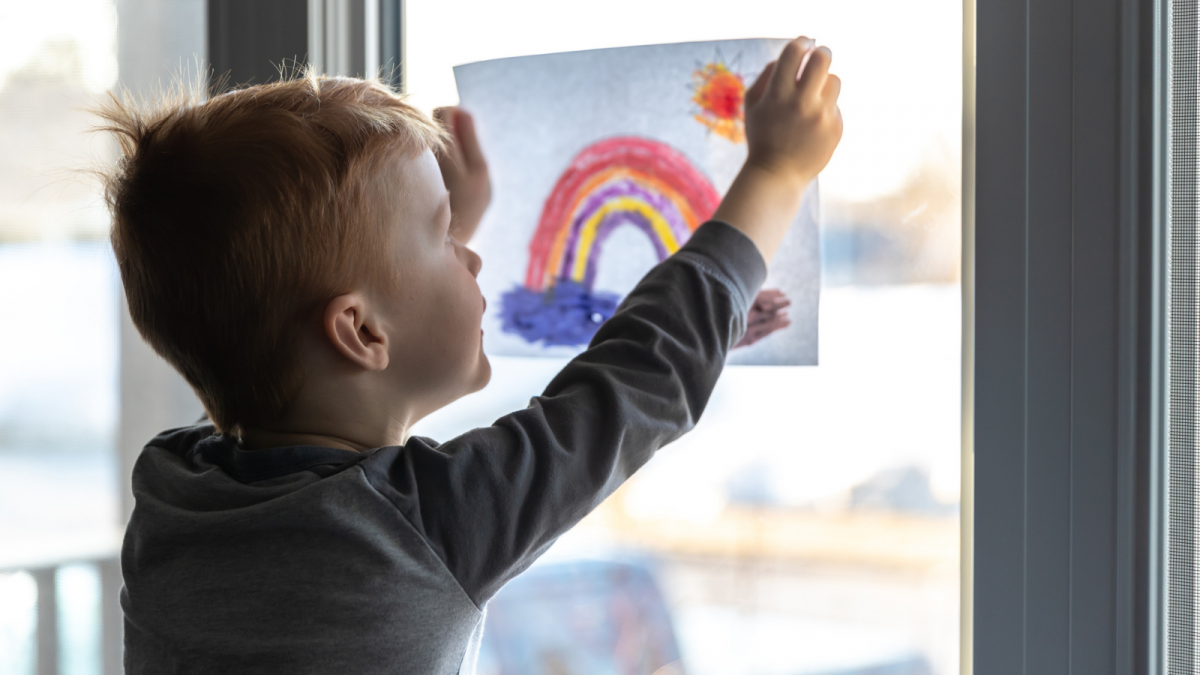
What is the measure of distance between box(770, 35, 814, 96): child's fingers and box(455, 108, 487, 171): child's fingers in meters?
0.36

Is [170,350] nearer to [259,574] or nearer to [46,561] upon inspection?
[259,574]

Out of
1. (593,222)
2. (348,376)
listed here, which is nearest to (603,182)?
(593,222)

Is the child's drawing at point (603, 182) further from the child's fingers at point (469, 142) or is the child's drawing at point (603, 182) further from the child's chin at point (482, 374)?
the child's chin at point (482, 374)

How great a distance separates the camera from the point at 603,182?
3.12 ft

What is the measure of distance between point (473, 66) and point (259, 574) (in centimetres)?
63

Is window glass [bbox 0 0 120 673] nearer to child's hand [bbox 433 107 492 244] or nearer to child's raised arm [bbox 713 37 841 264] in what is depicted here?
child's hand [bbox 433 107 492 244]

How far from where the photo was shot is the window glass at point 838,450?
797 millimetres

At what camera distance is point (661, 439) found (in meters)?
0.76

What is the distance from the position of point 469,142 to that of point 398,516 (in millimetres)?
512

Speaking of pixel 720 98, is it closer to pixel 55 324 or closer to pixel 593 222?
pixel 593 222

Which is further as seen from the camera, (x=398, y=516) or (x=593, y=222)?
(x=593, y=222)

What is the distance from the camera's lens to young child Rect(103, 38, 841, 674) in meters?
0.67

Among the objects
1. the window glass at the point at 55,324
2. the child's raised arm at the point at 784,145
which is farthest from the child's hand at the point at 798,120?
the window glass at the point at 55,324

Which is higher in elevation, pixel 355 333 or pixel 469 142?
pixel 469 142
